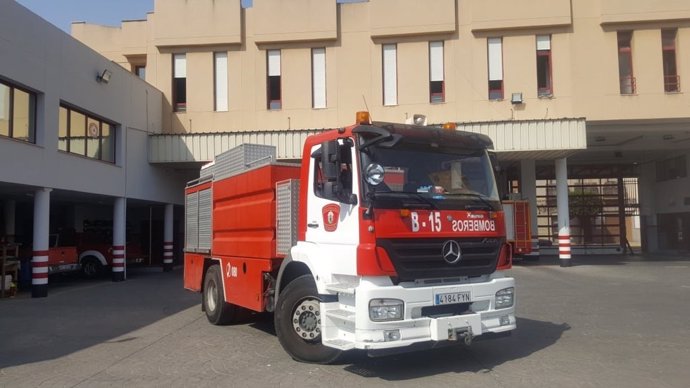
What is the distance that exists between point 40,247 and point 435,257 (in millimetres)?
13288

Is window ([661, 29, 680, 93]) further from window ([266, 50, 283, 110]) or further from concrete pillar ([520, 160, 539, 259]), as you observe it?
window ([266, 50, 283, 110])

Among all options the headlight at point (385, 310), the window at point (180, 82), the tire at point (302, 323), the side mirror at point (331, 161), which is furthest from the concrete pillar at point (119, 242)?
the headlight at point (385, 310)

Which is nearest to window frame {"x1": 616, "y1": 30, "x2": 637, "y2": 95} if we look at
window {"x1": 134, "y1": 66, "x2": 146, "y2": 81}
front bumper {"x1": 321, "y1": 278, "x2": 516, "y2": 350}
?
front bumper {"x1": 321, "y1": 278, "x2": 516, "y2": 350}

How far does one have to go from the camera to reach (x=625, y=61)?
22766mm

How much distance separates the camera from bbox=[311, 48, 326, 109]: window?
2394cm

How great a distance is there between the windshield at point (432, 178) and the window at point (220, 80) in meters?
19.1

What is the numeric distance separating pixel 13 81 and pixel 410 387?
1366 centimetres

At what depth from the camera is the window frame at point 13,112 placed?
14523 millimetres

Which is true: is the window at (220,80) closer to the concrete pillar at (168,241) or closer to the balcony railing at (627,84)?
the concrete pillar at (168,241)

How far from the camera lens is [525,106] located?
22.9m

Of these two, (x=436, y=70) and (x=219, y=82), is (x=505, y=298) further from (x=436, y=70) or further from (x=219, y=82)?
(x=219, y=82)

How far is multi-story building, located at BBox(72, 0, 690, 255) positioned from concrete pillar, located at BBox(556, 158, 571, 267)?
0.77 meters

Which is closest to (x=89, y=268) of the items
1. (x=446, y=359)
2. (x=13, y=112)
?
(x=13, y=112)

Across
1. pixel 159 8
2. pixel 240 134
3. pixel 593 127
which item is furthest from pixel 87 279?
pixel 593 127
